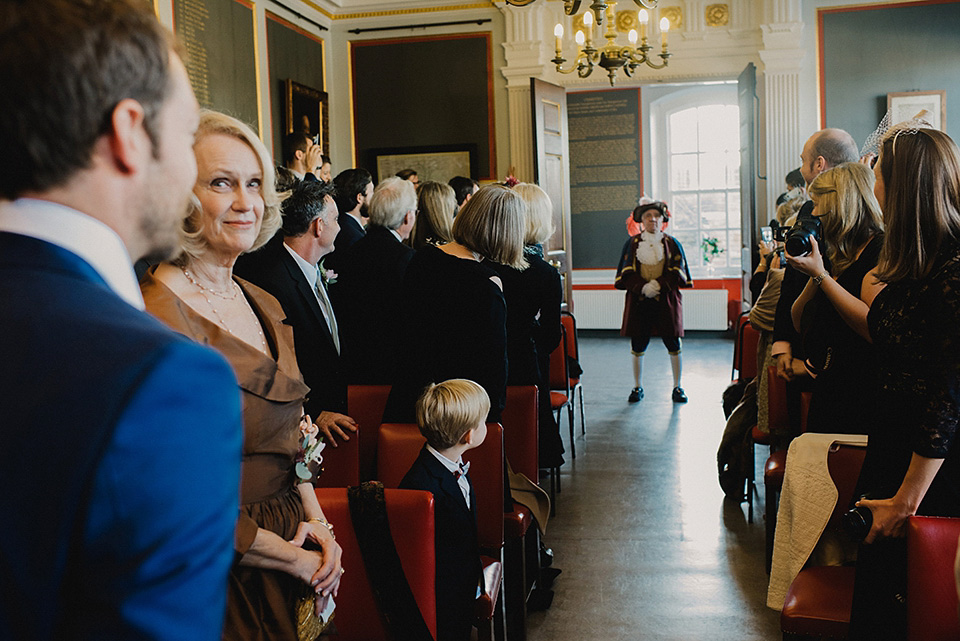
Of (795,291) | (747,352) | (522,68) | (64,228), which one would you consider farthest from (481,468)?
(522,68)

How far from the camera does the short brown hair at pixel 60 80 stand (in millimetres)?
609

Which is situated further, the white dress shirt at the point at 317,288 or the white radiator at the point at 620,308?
the white radiator at the point at 620,308

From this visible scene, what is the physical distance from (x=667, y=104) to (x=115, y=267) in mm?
11115

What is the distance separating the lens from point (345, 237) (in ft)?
14.5

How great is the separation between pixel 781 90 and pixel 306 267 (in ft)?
23.9

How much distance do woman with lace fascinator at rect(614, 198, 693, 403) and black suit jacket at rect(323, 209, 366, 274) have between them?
3.03 meters

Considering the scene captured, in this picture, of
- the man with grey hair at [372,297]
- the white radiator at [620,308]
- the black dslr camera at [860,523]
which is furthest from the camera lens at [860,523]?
the white radiator at [620,308]

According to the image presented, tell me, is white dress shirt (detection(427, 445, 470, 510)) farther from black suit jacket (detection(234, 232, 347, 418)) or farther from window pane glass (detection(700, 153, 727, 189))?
window pane glass (detection(700, 153, 727, 189))

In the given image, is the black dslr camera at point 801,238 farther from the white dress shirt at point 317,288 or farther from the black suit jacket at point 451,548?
the white dress shirt at point 317,288

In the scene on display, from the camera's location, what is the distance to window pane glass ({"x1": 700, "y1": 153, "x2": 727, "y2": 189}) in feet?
36.1

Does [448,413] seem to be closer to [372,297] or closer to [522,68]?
[372,297]

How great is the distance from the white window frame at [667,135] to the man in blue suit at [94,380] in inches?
425

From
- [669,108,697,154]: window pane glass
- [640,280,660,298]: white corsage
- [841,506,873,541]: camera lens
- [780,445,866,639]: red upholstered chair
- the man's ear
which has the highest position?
[669,108,697,154]: window pane glass

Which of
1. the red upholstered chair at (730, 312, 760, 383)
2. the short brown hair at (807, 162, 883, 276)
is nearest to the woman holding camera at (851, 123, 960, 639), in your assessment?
the short brown hair at (807, 162, 883, 276)
